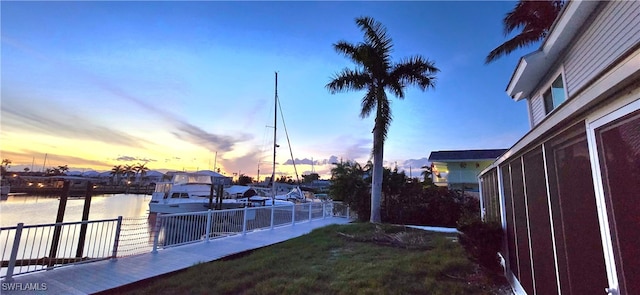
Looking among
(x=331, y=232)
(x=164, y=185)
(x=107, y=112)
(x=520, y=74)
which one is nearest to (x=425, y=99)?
(x=520, y=74)

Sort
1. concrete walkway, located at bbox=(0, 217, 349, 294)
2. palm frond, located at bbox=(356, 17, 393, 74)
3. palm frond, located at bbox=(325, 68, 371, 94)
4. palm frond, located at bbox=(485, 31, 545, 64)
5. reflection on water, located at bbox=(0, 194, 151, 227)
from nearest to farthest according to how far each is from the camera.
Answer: concrete walkway, located at bbox=(0, 217, 349, 294) → palm frond, located at bbox=(485, 31, 545, 64) → palm frond, located at bbox=(356, 17, 393, 74) → palm frond, located at bbox=(325, 68, 371, 94) → reflection on water, located at bbox=(0, 194, 151, 227)

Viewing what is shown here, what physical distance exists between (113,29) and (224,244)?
7025 mm

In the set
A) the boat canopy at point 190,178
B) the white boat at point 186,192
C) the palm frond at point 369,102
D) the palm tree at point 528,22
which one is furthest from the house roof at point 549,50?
the boat canopy at point 190,178

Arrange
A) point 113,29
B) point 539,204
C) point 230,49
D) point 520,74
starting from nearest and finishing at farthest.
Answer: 1. point 539,204
2. point 520,74
3. point 113,29
4. point 230,49

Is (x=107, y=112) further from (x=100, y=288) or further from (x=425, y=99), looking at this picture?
(x=425, y=99)

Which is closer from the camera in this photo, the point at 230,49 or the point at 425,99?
the point at 230,49

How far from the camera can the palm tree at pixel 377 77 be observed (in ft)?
39.9

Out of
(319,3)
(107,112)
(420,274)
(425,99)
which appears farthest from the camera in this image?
(425,99)

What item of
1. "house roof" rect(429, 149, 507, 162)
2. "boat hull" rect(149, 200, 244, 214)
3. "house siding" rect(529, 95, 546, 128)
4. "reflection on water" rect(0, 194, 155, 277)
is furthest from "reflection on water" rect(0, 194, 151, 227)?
"house roof" rect(429, 149, 507, 162)

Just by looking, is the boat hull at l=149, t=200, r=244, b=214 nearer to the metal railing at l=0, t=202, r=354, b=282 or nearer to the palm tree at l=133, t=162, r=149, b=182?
the metal railing at l=0, t=202, r=354, b=282

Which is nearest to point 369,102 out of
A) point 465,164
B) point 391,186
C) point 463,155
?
point 391,186

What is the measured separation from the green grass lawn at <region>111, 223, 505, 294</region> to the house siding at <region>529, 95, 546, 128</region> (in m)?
4.03

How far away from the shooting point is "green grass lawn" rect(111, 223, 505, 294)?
4402 mm

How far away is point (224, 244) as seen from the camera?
26.7 feet
